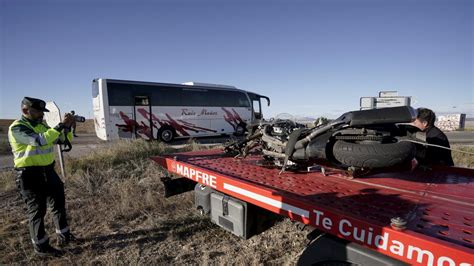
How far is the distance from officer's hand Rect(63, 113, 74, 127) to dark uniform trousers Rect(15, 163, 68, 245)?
1.93 ft

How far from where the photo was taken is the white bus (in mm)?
11930

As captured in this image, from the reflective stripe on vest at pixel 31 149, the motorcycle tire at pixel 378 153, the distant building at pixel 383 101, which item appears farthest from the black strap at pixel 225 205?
the distant building at pixel 383 101

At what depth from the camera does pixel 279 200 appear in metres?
1.86

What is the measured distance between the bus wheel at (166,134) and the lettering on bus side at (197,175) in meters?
11.1

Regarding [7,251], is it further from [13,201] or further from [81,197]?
[13,201]

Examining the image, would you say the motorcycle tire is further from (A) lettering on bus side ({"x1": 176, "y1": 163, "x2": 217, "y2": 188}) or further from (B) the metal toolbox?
(A) lettering on bus side ({"x1": 176, "y1": 163, "x2": 217, "y2": 188})

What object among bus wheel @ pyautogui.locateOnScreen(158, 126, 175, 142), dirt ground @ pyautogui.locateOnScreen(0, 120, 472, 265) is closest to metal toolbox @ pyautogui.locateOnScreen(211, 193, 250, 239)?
dirt ground @ pyautogui.locateOnScreen(0, 120, 472, 265)

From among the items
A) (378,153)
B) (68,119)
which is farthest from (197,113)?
(378,153)

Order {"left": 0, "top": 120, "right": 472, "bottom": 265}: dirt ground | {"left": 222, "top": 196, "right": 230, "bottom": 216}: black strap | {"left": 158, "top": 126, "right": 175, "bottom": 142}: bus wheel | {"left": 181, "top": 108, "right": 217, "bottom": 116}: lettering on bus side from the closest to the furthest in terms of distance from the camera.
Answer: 1. {"left": 222, "top": 196, "right": 230, "bottom": 216}: black strap
2. {"left": 0, "top": 120, "right": 472, "bottom": 265}: dirt ground
3. {"left": 158, "top": 126, "right": 175, "bottom": 142}: bus wheel
4. {"left": 181, "top": 108, "right": 217, "bottom": 116}: lettering on bus side

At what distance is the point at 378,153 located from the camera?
5.79ft

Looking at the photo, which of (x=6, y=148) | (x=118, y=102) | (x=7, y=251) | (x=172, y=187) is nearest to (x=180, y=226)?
(x=172, y=187)

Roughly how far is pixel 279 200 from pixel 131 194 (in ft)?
11.9

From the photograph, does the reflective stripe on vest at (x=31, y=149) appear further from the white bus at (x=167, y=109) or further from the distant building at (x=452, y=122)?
the distant building at (x=452, y=122)

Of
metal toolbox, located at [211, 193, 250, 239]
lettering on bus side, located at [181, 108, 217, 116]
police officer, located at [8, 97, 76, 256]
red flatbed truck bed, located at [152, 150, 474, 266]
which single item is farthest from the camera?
lettering on bus side, located at [181, 108, 217, 116]
